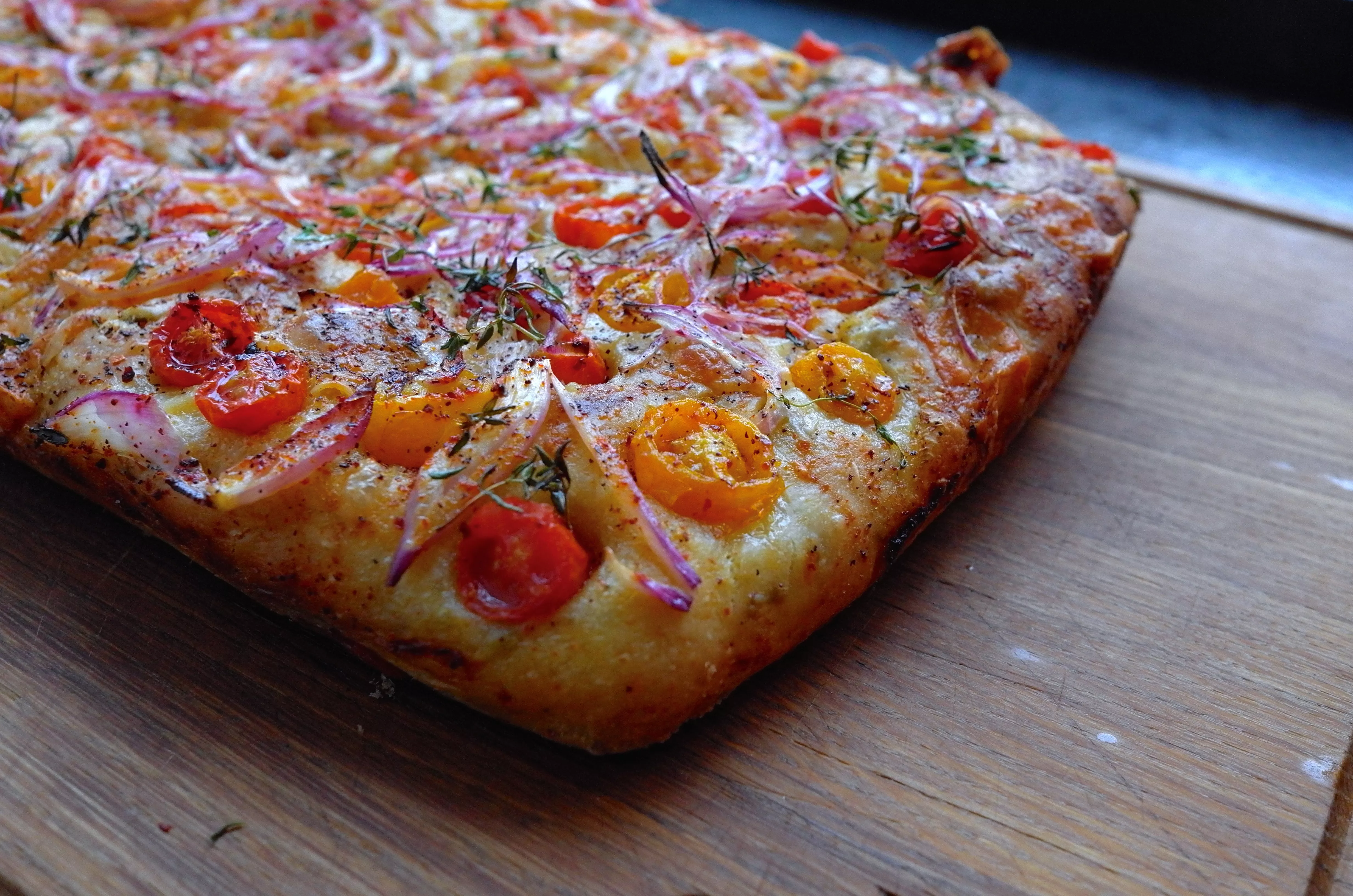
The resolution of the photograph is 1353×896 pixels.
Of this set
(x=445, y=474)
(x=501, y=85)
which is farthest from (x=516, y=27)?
(x=445, y=474)

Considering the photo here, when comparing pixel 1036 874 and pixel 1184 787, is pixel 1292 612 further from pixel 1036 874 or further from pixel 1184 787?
pixel 1036 874

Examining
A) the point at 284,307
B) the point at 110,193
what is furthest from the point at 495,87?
the point at 284,307

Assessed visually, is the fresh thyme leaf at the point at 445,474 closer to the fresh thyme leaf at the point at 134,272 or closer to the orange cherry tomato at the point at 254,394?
the orange cherry tomato at the point at 254,394

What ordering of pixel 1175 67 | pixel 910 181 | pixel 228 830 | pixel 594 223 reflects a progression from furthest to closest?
pixel 1175 67 → pixel 910 181 → pixel 594 223 → pixel 228 830

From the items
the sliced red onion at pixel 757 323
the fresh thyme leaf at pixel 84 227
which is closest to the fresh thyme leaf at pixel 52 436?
the fresh thyme leaf at pixel 84 227

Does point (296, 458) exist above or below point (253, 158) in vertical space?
above

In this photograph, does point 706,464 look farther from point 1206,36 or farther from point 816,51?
point 1206,36
